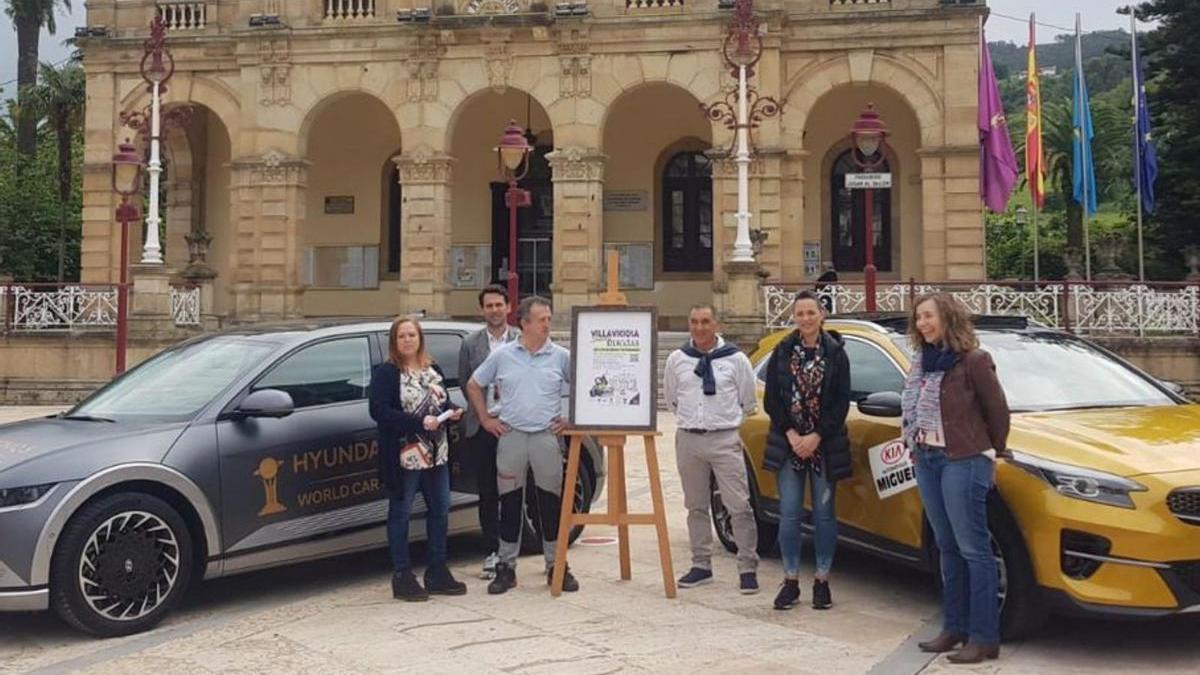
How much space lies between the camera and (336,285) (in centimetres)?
2688

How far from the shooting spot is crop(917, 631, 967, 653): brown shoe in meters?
5.64

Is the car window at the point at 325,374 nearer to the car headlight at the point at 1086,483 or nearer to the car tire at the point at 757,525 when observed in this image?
the car tire at the point at 757,525

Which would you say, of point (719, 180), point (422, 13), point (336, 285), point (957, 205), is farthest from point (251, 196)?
point (957, 205)

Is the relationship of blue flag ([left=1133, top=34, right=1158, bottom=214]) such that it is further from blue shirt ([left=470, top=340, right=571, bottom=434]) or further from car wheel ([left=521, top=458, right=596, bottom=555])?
blue shirt ([left=470, top=340, right=571, bottom=434])

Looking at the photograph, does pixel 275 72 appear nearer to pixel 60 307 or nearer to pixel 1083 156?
pixel 60 307

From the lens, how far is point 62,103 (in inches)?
1567

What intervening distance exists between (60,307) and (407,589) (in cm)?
1771

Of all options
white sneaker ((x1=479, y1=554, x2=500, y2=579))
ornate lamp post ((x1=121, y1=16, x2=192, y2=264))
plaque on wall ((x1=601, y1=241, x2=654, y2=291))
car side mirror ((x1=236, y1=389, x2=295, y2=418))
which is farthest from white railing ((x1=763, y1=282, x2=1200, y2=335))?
car side mirror ((x1=236, y1=389, x2=295, y2=418))

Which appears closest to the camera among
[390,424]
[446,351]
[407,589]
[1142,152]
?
[390,424]

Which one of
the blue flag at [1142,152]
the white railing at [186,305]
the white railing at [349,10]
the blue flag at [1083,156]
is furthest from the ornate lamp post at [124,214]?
the blue flag at [1142,152]

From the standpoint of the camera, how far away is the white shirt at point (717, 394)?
22.6ft

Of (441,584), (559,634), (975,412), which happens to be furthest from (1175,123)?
(559,634)

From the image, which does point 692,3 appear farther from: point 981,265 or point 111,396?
point 111,396

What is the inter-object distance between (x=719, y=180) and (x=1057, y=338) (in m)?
15.3
